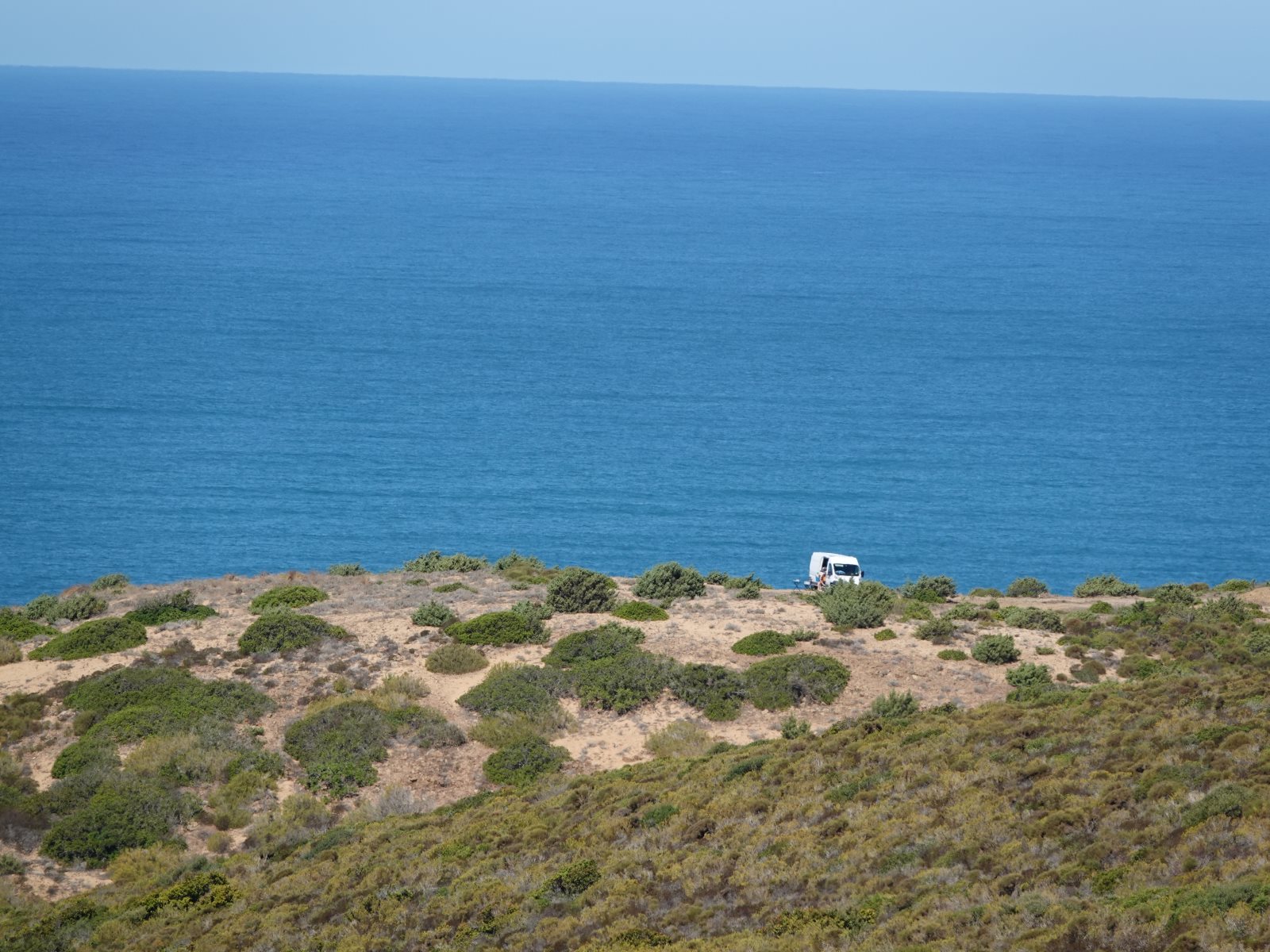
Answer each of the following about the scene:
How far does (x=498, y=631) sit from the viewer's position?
30750 millimetres

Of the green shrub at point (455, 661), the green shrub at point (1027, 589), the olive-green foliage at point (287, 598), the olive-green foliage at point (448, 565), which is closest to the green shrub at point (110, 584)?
the olive-green foliage at point (287, 598)

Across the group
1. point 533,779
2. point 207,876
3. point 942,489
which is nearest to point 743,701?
point 533,779

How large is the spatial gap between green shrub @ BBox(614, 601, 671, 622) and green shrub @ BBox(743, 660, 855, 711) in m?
4.32

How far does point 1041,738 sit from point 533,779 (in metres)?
9.93

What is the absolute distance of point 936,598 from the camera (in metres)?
36.1

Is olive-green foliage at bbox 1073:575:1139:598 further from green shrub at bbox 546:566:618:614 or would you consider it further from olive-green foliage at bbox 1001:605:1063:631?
green shrub at bbox 546:566:618:614

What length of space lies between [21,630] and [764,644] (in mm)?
18855

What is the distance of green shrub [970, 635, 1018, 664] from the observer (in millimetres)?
29156

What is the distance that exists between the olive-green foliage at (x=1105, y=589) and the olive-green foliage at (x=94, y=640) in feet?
88.4

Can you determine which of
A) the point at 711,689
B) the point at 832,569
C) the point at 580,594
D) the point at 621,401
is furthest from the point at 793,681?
the point at 621,401

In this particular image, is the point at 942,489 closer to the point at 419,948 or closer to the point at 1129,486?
the point at 1129,486

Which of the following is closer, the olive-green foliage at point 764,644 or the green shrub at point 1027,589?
the olive-green foliage at point 764,644

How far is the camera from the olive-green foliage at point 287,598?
1323 inches

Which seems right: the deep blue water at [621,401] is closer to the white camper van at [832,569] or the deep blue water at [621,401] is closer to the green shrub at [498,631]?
the white camper van at [832,569]
